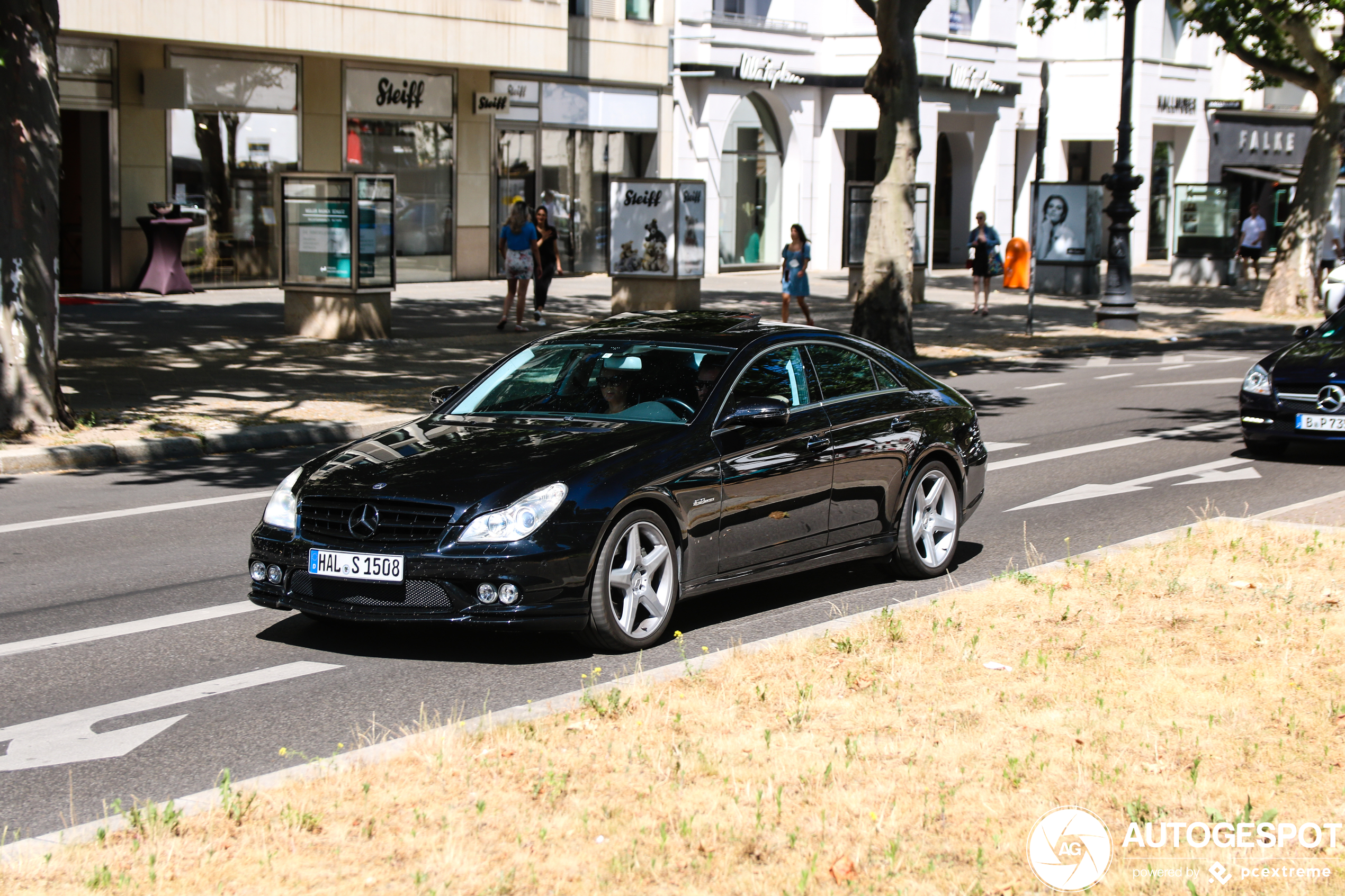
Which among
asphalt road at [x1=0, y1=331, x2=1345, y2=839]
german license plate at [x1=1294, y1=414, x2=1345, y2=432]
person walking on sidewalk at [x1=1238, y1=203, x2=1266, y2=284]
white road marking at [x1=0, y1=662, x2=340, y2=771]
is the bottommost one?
white road marking at [x1=0, y1=662, x2=340, y2=771]

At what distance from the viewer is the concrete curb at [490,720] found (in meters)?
4.67

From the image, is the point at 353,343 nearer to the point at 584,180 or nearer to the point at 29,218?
the point at 29,218

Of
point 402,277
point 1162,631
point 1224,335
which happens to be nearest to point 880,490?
point 1162,631

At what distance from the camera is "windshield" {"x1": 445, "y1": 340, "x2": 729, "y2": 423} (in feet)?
25.7

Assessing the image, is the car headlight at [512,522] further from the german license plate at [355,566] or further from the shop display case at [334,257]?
the shop display case at [334,257]

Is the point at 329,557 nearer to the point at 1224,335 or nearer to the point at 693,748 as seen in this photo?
the point at 693,748

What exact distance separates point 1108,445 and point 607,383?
801cm

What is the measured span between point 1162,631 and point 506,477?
9.83 ft

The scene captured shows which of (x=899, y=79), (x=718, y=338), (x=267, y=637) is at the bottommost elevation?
(x=267, y=637)

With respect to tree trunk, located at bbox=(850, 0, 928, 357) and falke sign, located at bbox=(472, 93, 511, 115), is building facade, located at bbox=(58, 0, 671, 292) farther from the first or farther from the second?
tree trunk, located at bbox=(850, 0, 928, 357)

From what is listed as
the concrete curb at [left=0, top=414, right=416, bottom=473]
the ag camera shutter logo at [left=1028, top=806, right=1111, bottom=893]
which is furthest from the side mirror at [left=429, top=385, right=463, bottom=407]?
the ag camera shutter logo at [left=1028, top=806, right=1111, bottom=893]

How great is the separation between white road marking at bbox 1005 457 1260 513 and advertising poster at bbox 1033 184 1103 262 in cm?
2292

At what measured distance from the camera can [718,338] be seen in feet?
27.0

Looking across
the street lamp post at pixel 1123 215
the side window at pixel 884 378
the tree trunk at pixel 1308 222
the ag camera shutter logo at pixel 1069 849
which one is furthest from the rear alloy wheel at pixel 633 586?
the tree trunk at pixel 1308 222
